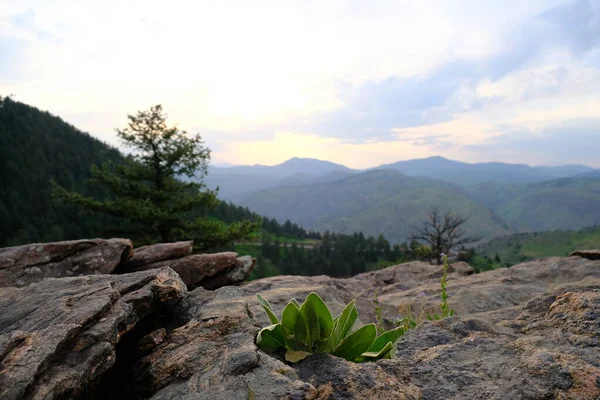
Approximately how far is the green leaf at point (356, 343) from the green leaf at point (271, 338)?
0.55 meters

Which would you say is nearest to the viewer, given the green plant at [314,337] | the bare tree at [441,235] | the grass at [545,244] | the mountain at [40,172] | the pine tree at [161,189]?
the green plant at [314,337]

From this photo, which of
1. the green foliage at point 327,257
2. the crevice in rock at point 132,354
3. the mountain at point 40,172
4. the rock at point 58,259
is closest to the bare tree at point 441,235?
the rock at point 58,259

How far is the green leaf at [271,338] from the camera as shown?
3416 mm

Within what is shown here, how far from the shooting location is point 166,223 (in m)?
24.8

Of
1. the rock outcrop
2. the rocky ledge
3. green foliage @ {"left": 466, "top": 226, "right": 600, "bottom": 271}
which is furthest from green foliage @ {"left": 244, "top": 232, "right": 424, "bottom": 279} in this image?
the rocky ledge

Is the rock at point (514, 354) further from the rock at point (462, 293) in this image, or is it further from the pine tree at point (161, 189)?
the pine tree at point (161, 189)

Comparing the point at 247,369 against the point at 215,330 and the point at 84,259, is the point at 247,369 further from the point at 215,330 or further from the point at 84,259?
the point at 84,259

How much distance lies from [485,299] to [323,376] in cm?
660

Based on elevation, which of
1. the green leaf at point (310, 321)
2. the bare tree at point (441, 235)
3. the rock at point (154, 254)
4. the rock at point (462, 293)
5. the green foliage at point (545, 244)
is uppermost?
the green leaf at point (310, 321)

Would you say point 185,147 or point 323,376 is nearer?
point 323,376

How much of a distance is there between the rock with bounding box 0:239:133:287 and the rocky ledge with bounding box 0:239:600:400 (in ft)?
14.9

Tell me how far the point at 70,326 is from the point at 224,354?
1305 millimetres

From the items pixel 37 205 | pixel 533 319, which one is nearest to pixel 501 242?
pixel 37 205

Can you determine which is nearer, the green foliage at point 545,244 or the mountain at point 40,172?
the mountain at point 40,172
